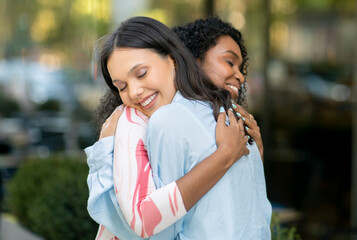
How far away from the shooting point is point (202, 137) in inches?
57.7

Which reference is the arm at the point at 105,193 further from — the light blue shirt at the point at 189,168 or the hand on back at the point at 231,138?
the hand on back at the point at 231,138

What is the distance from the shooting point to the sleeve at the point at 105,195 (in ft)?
5.01

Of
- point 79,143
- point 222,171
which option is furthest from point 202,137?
point 79,143

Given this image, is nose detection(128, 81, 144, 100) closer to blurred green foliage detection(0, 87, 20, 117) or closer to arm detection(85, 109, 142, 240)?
arm detection(85, 109, 142, 240)

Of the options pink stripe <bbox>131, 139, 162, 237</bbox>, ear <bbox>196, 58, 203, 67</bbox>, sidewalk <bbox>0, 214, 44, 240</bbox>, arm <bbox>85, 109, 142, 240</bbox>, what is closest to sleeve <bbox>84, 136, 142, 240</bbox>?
arm <bbox>85, 109, 142, 240</bbox>

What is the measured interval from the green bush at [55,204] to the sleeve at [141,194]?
5.76ft

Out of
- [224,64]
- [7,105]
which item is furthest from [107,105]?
[7,105]

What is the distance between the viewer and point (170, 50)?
156 cm

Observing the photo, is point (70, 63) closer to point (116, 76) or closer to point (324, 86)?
point (324, 86)

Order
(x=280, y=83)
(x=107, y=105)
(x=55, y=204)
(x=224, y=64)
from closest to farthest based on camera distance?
(x=224, y=64) < (x=107, y=105) < (x=55, y=204) < (x=280, y=83)

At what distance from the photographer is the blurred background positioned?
6312mm

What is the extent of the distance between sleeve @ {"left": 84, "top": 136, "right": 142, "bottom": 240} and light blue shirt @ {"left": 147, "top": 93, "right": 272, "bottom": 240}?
0.46 feet

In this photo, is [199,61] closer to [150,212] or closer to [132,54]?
[132,54]

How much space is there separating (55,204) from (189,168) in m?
2.03
